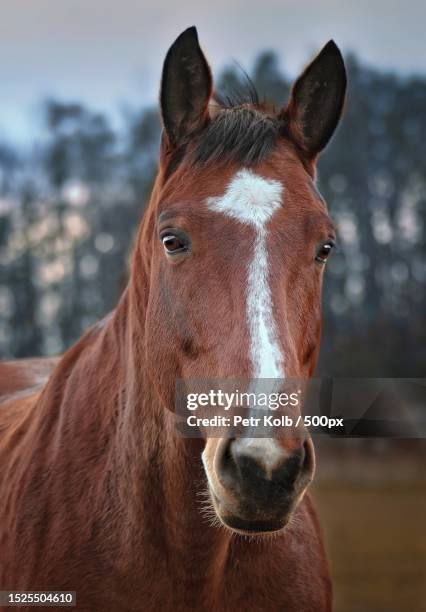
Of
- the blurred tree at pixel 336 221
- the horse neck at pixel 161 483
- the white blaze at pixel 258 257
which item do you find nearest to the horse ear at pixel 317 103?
the white blaze at pixel 258 257

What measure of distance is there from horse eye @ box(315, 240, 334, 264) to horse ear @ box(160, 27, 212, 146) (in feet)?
2.09

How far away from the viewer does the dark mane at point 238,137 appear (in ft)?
7.48

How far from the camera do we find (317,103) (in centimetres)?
259

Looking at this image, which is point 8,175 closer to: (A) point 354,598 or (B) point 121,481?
(A) point 354,598

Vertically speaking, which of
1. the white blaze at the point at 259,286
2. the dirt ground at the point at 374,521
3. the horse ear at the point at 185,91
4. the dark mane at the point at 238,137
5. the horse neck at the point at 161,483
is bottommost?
the dirt ground at the point at 374,521

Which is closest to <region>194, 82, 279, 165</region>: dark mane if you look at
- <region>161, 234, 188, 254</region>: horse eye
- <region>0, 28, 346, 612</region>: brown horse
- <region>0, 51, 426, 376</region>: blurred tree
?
<region>0, 28, 346, 612</region>: brown horse

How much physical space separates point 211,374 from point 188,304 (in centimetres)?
26

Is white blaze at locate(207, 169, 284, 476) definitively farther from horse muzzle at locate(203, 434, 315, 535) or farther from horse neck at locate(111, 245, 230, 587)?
horse neck at locate(111, 245, 230, 587)

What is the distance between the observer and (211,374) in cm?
203

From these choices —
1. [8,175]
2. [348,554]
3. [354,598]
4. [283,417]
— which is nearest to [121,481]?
[283,417]

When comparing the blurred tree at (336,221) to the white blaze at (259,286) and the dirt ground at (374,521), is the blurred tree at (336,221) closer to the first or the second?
the dirt ground at (374,521)

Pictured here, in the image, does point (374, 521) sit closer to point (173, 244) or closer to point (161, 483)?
point (161, 483)

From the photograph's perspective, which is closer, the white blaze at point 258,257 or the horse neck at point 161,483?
the white blaze at point 258,257

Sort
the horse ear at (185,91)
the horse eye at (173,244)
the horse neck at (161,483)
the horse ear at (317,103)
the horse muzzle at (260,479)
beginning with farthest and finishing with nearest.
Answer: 1. the horse ear at (317,103)
2. the horse ear at (185,91)
3. the horse neck at (161,483)
4. the horse eye at (173,244)
5. the horse muzzle at (260,479)
